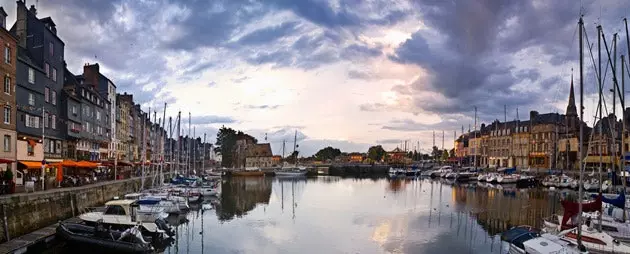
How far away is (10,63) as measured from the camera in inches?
1538

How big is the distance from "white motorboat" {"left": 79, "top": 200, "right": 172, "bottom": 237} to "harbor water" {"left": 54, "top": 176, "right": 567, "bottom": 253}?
2035mm

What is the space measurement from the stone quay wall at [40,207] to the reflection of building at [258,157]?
118 meters

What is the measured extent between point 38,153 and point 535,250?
148ft

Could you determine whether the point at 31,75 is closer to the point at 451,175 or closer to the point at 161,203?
the point at 161,203

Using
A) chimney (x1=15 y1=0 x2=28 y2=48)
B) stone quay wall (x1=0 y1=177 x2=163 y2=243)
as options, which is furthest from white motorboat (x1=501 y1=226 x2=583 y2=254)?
chimney (x1=15 y1=0 x2=28 y2=48)

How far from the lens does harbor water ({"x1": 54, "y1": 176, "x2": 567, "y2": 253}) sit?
32812 millimetres

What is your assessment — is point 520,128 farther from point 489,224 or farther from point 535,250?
point 535,250

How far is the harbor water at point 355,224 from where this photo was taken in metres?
32.8

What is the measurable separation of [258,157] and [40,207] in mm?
133111

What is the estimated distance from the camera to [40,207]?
31.4 meters

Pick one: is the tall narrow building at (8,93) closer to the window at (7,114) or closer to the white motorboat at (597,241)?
the window at (7,114)

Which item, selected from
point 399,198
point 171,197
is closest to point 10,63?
point 171,197

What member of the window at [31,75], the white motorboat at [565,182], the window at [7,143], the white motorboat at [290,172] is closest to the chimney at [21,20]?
the window at [31,75]

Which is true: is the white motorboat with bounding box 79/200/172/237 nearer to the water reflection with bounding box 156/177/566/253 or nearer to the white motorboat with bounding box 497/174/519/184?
the water reflection with bounding box 156/177/566/253
